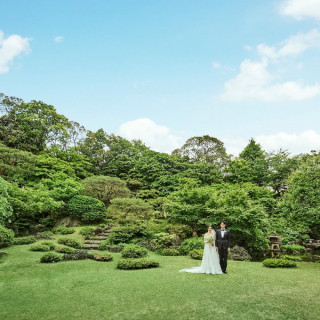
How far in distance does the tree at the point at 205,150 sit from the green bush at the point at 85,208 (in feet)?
48.3

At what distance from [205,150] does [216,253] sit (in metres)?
24.6

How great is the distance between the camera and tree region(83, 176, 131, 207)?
1953 centimetres

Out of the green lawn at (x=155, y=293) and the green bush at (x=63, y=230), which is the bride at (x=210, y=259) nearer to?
the green lawn at (x=155, y=293)

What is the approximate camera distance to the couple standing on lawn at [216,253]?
7316mm

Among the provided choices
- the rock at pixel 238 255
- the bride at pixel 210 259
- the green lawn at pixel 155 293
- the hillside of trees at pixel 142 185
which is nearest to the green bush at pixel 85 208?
the hillside of trees at pixel 142 185

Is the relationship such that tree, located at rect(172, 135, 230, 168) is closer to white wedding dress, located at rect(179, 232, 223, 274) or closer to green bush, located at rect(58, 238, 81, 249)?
green bush, located at rect(58, 238, 81, 249)

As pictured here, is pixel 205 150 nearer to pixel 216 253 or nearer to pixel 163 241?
pixel 163 241

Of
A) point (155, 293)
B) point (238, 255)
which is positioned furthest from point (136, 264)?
point (238, 255)

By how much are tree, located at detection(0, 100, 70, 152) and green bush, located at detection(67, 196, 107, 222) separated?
985cm

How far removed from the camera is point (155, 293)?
541 cm

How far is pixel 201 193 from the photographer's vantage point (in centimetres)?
1376

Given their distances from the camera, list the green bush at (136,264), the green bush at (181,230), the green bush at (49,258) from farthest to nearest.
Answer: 1. the green bush at (181,230)
2. the green bush at (49,258)
3. the green bush at (136,264)

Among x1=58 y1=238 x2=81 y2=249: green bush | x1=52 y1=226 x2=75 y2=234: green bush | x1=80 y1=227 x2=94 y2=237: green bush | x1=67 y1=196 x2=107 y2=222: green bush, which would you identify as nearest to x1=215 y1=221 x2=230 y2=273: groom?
x1=58 y1=238 x2=81 y2=249: green bush

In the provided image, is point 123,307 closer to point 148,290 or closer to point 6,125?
point 148,290
